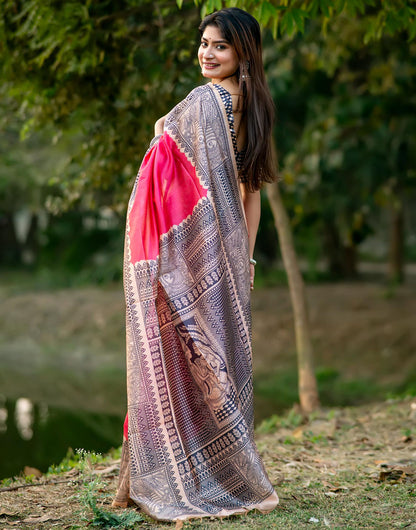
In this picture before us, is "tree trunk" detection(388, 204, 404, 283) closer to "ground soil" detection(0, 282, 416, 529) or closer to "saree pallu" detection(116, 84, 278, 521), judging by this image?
"ground soil" detection(0, 282, 416, 529)

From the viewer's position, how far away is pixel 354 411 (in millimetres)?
6129

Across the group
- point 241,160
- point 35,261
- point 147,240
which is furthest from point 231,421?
point 35,261

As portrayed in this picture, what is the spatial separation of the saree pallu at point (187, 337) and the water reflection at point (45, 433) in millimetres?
4130

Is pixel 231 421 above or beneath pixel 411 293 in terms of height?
above

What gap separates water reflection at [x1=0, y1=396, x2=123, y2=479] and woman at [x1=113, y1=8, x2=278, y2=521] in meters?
4.13

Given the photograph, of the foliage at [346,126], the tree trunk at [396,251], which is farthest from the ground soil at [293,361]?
the foliage at [346,126]

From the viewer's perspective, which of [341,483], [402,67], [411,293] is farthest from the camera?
[411,293]

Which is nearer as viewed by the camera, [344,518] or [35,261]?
[344,518]

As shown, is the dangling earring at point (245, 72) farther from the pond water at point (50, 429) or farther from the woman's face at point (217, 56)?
the pond water at point (50, 429)

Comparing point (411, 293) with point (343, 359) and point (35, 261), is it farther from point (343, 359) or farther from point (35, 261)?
point (35, 261)

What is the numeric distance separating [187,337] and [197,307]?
0.13m

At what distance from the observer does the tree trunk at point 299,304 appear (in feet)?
20.2

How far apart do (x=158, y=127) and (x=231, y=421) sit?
4.24 ft

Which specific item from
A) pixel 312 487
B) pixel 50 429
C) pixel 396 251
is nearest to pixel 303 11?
pixel 312 487
